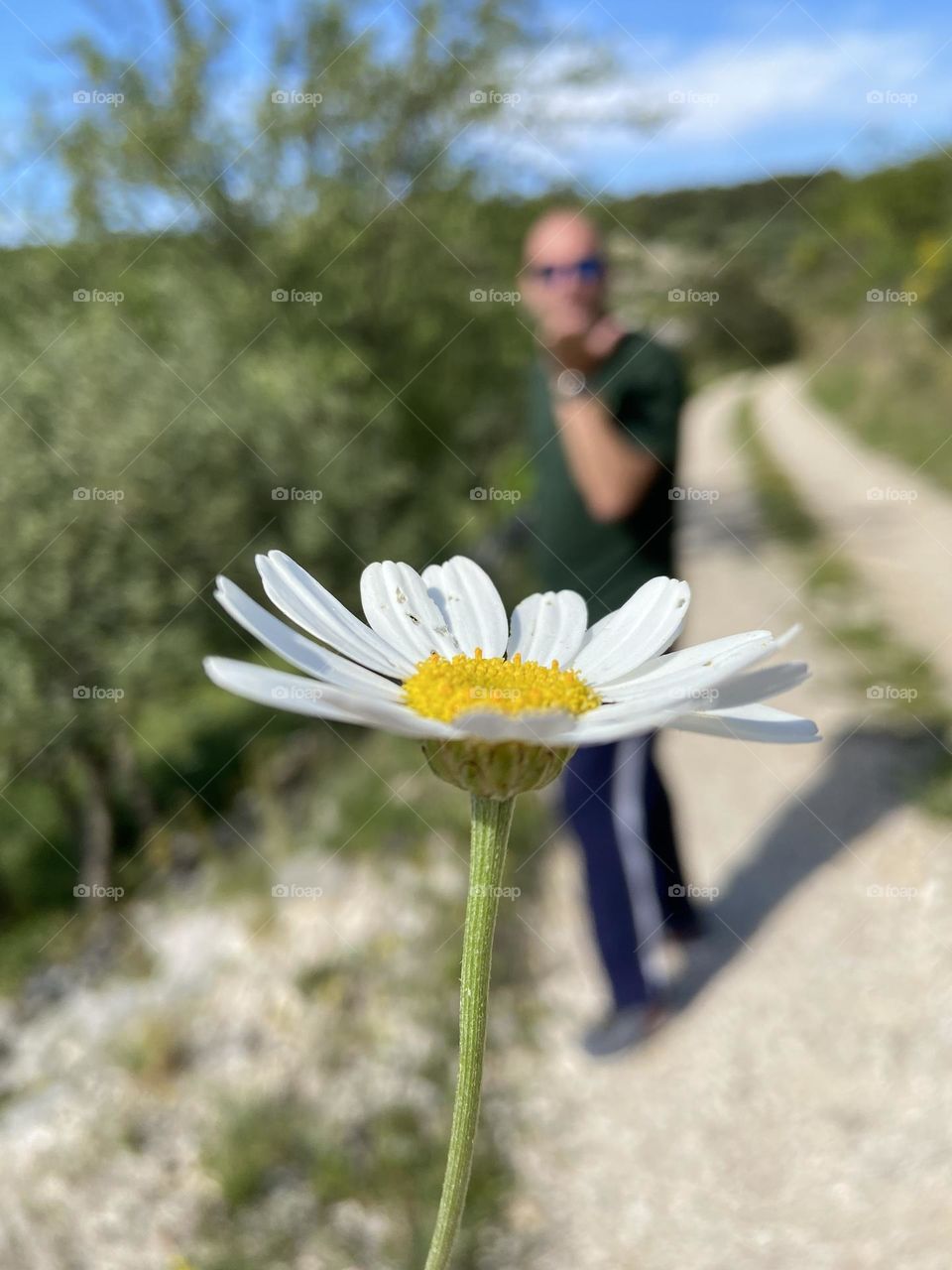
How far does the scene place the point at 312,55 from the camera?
20.0ft

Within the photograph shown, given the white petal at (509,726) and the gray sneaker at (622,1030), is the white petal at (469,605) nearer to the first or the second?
the white petal at (509,726)

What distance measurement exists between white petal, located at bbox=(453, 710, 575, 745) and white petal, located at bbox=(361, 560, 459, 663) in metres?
0.16

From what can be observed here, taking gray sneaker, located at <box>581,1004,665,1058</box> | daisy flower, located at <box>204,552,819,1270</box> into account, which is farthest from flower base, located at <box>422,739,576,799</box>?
gray sneaker, located at <box>581,1004,665,1058</box>

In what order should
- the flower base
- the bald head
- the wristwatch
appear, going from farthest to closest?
the bald head → the wristwatch → the flower base

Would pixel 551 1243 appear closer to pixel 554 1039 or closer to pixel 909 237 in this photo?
pixel 554 1039

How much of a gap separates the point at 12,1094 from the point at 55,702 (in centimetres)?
192

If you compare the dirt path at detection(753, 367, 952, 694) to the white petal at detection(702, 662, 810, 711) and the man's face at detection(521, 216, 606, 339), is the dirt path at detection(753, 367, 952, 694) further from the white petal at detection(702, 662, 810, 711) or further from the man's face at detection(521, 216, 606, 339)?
the white petal at detection(702, 662, 810, 711)

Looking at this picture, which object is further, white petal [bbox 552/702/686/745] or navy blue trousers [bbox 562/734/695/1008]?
navy blue trousers [bbox 562/734/695/1008]

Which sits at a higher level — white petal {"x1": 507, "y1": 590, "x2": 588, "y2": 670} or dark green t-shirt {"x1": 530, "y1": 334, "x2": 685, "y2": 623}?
white petal {"x1": 507, "y1": 590, "x2": 588, "y2": 670}

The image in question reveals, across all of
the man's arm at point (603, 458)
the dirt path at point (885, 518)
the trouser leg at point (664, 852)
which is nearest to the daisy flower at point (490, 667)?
the man's arm at point (603, 458)

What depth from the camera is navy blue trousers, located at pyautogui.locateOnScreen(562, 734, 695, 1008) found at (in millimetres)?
2744

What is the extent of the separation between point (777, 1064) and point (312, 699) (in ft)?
9.47

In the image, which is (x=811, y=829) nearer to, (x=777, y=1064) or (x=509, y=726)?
(x=777, y=1064)

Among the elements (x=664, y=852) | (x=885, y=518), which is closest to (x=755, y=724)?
(x=664, y=852)
